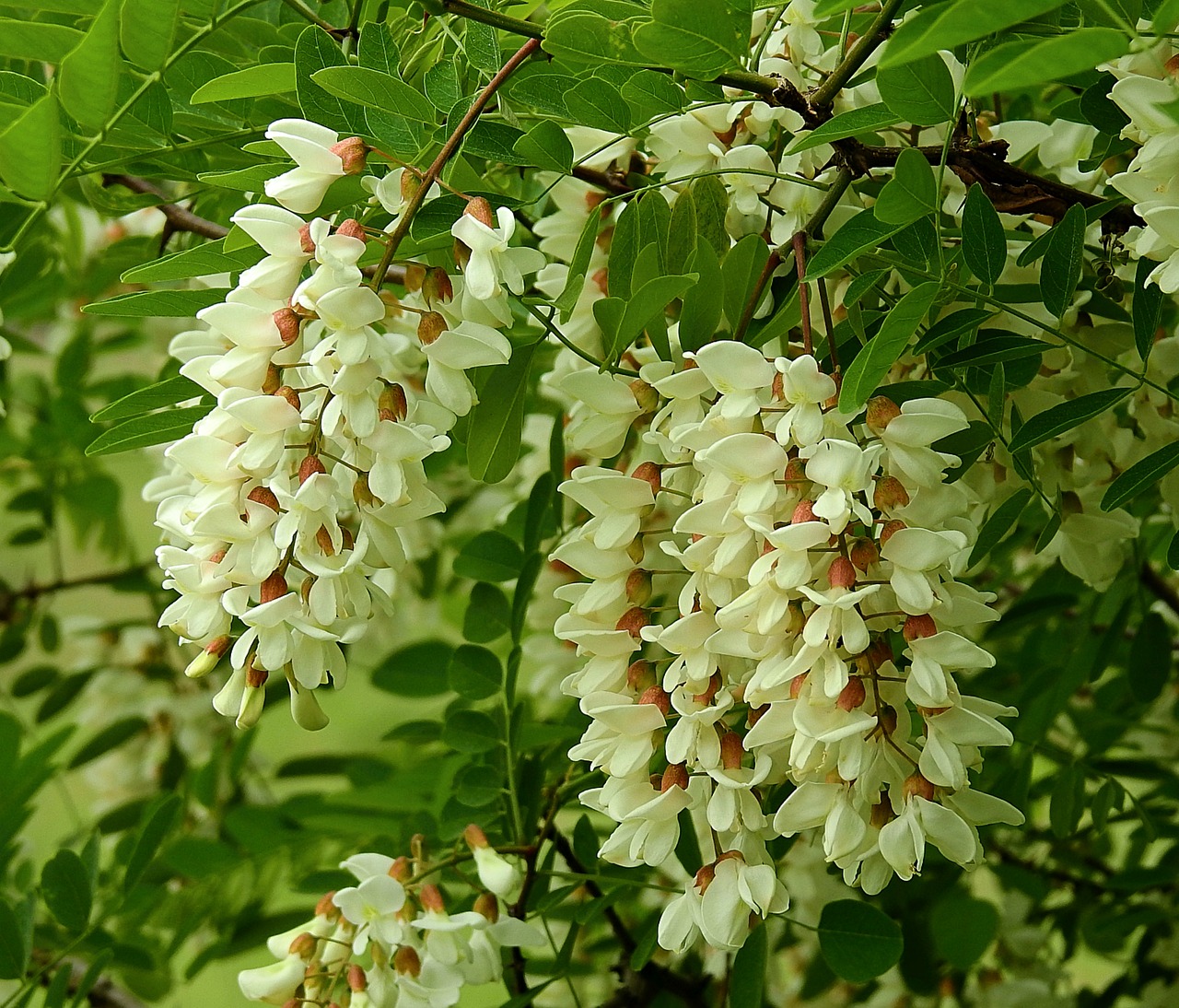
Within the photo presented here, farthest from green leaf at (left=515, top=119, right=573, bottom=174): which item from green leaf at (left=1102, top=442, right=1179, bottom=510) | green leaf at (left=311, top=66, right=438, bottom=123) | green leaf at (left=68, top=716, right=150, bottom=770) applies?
green leaf at (left=68, top=716, right=150, bottom=770)

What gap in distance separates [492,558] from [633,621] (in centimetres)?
21

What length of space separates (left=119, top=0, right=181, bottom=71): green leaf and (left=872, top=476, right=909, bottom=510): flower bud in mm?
313

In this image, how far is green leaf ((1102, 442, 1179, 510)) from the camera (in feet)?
1.59

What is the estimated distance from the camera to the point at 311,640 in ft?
1.39

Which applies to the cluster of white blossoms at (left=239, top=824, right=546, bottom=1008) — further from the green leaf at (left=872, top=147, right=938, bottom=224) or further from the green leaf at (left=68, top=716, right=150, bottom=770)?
the green leaf at (left=68, top=716, right=150, bottom=770)

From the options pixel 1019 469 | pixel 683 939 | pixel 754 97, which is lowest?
pixel 683 939

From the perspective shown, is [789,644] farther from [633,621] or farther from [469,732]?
[469,732]

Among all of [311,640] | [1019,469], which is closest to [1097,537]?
[1019,469]

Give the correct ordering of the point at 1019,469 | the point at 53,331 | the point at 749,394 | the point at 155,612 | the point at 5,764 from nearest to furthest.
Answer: the point at 749,394
the point at 1019,469
the point at 5,764
the point at 155,612
the point at 53,331

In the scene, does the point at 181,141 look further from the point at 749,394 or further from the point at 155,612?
the point at 155,612

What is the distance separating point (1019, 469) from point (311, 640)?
300mm

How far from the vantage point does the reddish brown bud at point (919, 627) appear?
16.3 inches

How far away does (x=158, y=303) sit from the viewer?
485 mm

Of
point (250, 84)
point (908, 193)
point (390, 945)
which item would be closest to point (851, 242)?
point (908, 193)
